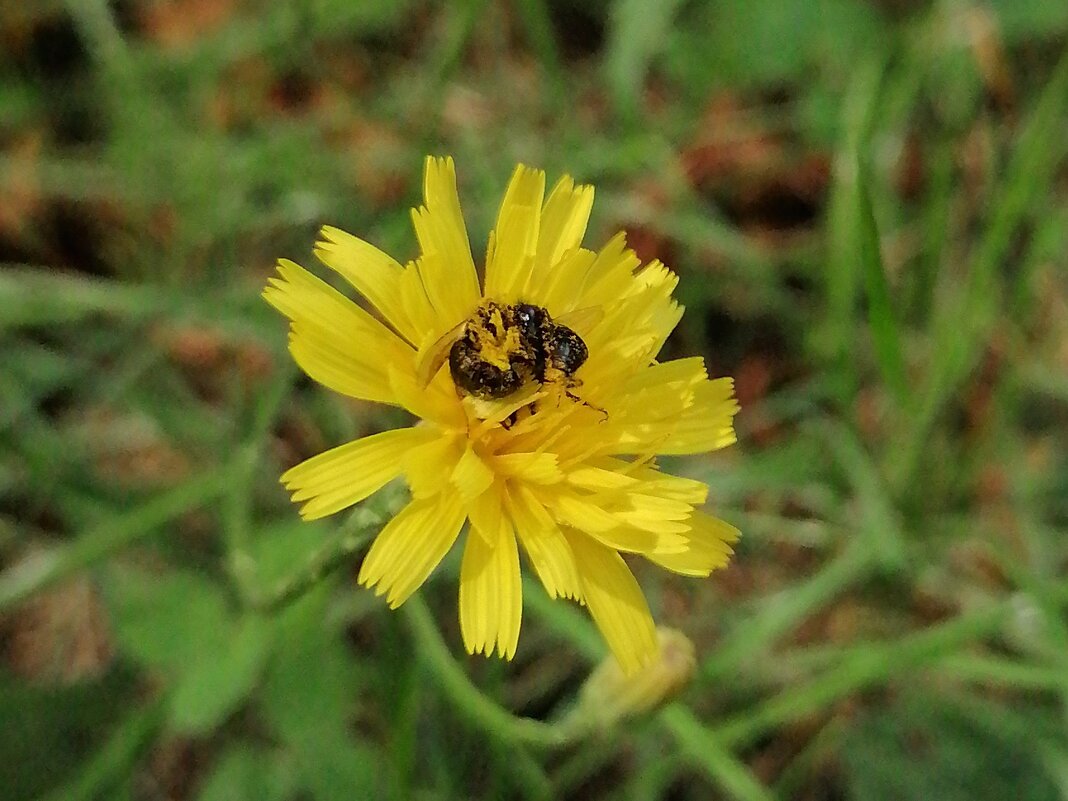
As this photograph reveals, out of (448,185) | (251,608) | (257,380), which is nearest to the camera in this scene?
(448,185)

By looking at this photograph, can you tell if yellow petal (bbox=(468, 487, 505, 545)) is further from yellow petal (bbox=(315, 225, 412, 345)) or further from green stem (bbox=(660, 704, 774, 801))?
green stem (bbox=(660, 704, 774, 801))

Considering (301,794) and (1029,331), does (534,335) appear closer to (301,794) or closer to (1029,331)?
(301,794)

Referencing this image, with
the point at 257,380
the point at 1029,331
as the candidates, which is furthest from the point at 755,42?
the point at 257,380

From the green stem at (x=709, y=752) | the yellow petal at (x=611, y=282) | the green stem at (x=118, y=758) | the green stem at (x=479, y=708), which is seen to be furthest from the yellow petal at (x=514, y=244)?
the green stem at (x=118, y=758)

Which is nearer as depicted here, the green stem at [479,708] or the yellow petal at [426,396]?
the yellow petal at [426,396]

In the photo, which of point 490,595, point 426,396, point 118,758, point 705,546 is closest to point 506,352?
point 426,396

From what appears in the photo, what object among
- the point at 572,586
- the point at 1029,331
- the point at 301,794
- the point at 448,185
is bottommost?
the point at 301,794

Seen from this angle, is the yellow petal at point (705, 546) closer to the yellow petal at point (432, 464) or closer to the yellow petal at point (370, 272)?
the yellow petal at point (432, 464)
